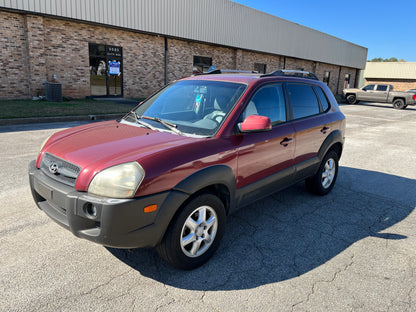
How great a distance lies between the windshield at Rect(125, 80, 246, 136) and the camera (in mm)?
3150

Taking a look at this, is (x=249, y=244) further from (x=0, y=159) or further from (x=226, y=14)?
(x=226, y=14)

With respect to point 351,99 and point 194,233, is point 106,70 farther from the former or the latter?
point 351,99

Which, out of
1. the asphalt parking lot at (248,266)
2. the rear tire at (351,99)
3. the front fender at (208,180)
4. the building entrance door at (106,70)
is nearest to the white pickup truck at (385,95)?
the rear tire at (351,99)

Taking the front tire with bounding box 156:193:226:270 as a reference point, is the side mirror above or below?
above

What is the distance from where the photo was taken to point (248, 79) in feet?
11.6

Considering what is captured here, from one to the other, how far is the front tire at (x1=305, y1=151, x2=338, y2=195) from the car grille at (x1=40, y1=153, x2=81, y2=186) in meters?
3.37

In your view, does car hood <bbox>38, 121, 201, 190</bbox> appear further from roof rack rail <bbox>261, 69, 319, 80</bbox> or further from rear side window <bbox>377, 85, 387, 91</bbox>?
rear side window <bbox>377, 85, 387, 91</bbox>

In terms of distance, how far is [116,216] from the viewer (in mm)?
2246

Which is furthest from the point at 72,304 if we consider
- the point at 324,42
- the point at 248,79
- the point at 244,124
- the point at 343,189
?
the point at 324,42

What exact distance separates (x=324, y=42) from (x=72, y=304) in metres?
37.8

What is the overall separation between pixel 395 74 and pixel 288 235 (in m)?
59.0

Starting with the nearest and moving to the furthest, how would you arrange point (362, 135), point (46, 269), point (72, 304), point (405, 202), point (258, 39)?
1. point (72, 304)
2. point (46, 269)
3. point (405, 202)
4. point (362, 135)
5. point (258, 39)

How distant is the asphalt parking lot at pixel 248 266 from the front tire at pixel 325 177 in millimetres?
293

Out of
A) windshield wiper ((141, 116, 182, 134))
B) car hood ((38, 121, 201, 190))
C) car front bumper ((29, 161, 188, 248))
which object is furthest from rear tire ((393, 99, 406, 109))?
car front bumper ((29, 161, 188, 248))
